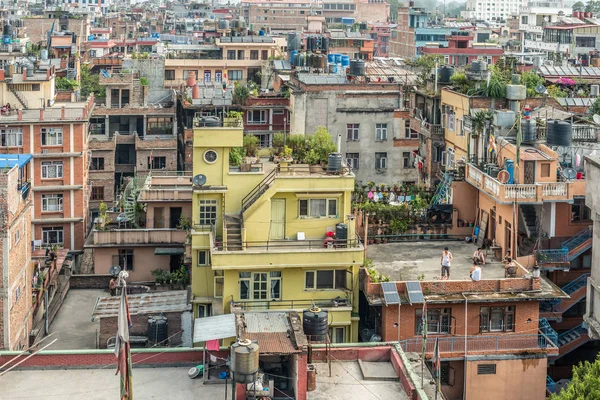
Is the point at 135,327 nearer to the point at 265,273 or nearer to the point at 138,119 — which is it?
the point at 265,273

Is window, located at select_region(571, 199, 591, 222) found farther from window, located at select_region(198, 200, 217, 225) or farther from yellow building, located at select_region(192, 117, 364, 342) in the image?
window, located at select_region(198, 200, 217, 225)

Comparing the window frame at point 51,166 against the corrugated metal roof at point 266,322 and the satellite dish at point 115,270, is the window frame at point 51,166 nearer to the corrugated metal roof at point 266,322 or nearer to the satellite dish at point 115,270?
the satellite dish at point 115,270

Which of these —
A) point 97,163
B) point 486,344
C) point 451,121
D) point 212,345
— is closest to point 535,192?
point 486,344

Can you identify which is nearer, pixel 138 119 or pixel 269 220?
pixel 269 220

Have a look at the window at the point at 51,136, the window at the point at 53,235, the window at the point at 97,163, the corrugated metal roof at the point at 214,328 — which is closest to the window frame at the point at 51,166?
the window at the point at 51,136

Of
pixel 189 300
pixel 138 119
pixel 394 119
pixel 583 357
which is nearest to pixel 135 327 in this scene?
pixel 189 300

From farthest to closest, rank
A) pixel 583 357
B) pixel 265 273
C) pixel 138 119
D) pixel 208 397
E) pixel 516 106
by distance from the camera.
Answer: pixel 138 119
pixel 516 106
pixel 583 357
pixel 265 273
pixel 208 397

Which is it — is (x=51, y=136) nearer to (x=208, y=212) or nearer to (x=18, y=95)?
(x=18, y=95)

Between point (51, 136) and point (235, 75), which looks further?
point (235, 75)
